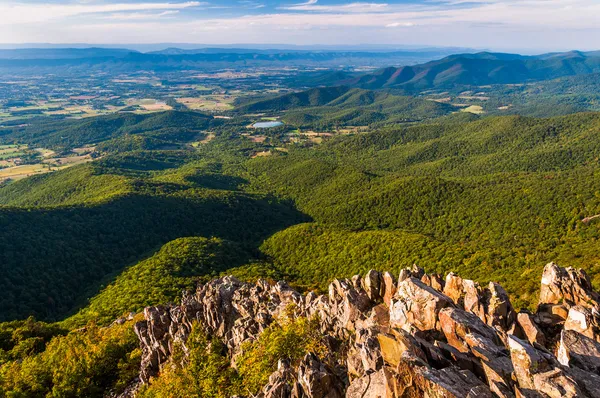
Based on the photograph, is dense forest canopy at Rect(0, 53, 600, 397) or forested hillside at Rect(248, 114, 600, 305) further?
forested hillside at Rect(248, 114, 600, 305)

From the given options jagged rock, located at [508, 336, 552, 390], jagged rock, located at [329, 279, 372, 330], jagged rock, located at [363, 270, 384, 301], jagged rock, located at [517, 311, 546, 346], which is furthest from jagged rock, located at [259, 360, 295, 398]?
jagged rock, located at [517, 311, 546, 346]

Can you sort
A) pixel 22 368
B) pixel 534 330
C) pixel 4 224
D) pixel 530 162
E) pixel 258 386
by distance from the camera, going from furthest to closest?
pixel 530 162 < pixel 4 224 < pixel 22 368 < pixel 258 386 < pixel 534 330

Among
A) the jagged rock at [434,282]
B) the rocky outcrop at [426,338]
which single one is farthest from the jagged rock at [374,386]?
the jagged rock at [434,282]

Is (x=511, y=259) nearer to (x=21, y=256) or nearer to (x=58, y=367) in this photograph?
(x=58, y=367)

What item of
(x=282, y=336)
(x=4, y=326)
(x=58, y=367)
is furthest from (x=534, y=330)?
(x=4, y=326)

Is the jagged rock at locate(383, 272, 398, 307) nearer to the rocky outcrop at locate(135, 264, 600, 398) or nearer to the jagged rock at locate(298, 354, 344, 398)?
the rocky outcrop at locate(135, 264, 600, 398)

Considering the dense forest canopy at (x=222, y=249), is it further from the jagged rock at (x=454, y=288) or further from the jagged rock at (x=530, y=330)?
the jagged rock at (x=530, y=330)

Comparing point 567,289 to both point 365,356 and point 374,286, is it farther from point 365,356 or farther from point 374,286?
point 365,356
